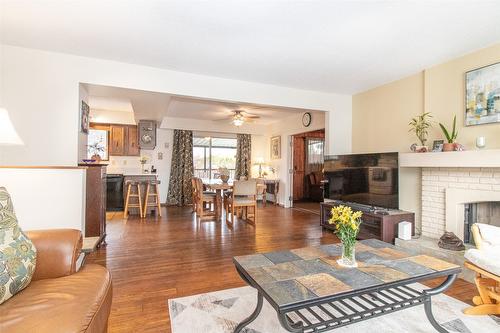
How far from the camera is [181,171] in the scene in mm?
7332

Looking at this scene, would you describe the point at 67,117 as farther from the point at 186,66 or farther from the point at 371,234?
the point at 371,234

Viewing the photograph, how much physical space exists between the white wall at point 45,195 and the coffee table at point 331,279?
2138mm

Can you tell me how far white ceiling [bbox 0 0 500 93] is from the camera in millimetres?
2154

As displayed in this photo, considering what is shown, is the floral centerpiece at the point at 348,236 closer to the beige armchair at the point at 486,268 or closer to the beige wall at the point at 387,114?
the beige armchair at the point at 486,268

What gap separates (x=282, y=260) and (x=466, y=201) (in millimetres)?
2549

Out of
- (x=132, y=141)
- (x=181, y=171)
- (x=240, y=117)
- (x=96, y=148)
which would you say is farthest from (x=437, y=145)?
(x=96, y=148)

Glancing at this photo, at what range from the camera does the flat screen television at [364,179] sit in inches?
140

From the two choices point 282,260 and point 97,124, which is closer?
point 282,260

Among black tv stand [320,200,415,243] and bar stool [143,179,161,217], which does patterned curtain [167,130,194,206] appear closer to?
bar stool [143,179,161,217]

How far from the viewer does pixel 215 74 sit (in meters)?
3.74

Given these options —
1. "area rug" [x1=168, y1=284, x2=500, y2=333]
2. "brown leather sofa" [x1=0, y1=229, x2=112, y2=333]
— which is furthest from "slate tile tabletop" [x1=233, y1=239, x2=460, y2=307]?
"brown leather sofa" [x1=0, y1=229, x2=112, y2=333]

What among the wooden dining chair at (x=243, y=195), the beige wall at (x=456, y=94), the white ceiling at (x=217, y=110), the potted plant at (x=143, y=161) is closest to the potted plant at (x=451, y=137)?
the beige wall at (x=456, y=94)

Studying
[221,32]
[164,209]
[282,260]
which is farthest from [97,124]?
[282,260]

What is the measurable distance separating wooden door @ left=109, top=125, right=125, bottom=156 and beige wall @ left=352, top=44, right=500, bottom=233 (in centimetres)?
567
